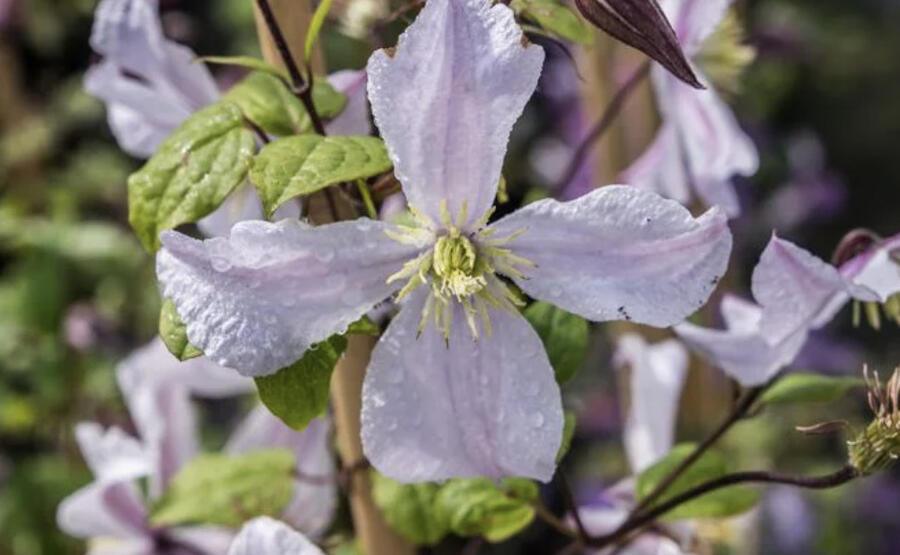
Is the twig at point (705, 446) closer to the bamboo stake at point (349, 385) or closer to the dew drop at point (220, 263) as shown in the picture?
the bamboo stake at point (349, 385)

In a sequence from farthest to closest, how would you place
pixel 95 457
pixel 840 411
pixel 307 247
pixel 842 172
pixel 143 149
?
1. pixel 842 172
2. pixel 840 411
3. pixel 95 457
4. pixel 143 149
5. pixel 307 247

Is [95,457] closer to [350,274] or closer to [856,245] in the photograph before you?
[350,274]

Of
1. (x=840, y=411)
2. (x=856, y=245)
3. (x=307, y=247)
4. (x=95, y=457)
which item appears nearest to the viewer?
(x=307, y=247)

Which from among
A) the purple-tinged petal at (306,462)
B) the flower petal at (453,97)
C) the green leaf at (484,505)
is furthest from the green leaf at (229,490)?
the flower petal at (453,97)

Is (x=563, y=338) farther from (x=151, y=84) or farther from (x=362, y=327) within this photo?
(x=151, y=84)

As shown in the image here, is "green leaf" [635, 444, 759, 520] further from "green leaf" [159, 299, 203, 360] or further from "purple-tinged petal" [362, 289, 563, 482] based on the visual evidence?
"green leaf" [159, 299, 203, 360]

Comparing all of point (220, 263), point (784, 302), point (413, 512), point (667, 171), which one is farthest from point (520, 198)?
point (220, 263)

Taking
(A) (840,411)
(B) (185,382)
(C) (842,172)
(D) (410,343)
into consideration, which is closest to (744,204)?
(A) (840,411)
